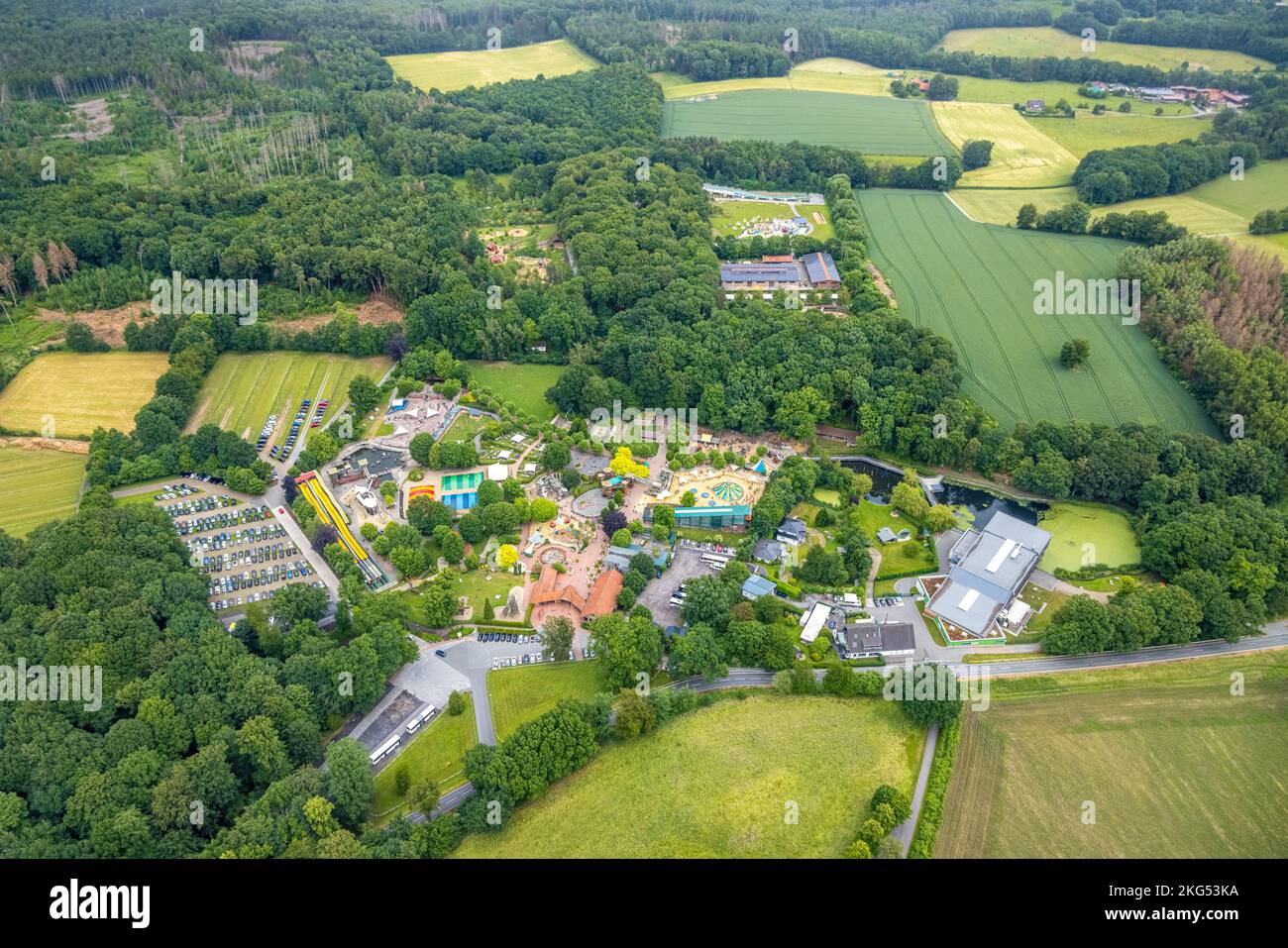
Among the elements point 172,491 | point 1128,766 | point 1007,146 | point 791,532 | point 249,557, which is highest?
point 1007,146

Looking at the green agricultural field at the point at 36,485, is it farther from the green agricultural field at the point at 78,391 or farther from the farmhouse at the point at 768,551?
the farmhouse at the point at 768,551

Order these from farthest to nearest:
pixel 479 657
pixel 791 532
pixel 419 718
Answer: pixel 791 532 → pixel 479 657 → pixel 419 718

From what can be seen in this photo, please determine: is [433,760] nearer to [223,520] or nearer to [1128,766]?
[223,520]

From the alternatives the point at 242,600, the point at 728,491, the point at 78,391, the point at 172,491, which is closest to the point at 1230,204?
the point at 728,491

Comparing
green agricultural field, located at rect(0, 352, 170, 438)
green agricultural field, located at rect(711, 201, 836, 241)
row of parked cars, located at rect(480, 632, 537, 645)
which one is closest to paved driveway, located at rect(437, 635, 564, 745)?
row of parked cars, located at rect(480, 632, 537, 645)

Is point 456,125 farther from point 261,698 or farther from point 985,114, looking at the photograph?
A: point 261,698

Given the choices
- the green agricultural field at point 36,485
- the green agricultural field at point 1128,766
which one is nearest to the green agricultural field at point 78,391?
the green agricultural field at point 36,485
